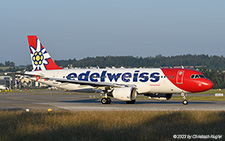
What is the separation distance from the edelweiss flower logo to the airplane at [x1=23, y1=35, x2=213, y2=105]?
1080 mm

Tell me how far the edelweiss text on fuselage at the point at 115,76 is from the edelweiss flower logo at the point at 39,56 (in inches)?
170

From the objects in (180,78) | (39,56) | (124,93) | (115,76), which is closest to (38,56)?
(39,56)

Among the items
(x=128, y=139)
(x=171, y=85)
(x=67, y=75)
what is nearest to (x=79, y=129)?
(x=128, y=139)

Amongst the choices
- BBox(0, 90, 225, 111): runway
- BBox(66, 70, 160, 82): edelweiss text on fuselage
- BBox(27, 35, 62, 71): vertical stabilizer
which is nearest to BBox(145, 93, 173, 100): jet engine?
BBox(0, 90, 225, 111): runway

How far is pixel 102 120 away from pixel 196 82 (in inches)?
782

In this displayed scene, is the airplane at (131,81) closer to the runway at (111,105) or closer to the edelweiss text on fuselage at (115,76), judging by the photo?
the edelweiss text on fuselage at (115,76)

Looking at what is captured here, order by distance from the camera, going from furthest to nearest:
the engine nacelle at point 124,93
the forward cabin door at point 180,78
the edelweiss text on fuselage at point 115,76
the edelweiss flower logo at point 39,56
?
the edelweiss flower logo at point 39,56, the edelweiss text on fuselage at point 115,76, the forward cabin door at point 180,78, the engine nacelle at point 124,93

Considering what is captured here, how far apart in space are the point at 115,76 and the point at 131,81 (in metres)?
2.22

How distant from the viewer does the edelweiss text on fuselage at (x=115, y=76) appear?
40.9 meters

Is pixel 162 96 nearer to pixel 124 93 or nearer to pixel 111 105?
pixel 124 93

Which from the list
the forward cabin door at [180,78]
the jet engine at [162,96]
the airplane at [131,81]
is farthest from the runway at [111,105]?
the forward cabin door at [180,78]

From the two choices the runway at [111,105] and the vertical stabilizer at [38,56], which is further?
the vertical stabilizer at [38,56]

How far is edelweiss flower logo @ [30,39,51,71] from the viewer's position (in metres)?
47.4

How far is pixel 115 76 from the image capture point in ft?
140
